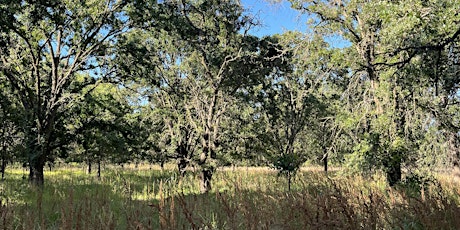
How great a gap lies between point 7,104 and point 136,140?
5152 mm

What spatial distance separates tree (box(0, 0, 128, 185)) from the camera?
988 cm

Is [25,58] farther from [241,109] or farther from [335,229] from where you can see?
[335,229]

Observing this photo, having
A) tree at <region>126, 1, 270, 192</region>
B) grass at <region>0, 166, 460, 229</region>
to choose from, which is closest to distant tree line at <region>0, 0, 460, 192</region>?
tree at <region>126, 1, 270, 192</region>

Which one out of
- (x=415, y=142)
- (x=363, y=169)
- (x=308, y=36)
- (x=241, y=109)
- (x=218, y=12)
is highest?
(x=218, y=12)

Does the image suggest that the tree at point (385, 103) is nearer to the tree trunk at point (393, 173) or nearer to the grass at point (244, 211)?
the tree trunk at point (393, 173)

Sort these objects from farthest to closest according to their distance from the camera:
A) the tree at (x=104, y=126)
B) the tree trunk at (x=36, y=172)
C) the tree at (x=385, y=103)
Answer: the tree at (x=104, y=126)
the tree trunk at (x=36, y=172)
the tree at (x=385, y=103)

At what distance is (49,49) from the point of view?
11.5m

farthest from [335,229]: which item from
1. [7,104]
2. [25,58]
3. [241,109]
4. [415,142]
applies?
[7,104]

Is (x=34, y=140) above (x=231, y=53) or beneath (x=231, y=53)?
beneath

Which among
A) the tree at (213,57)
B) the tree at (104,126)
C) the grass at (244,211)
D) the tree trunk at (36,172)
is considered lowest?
the tree trunk at (36,172)

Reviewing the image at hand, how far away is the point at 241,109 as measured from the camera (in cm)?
1418

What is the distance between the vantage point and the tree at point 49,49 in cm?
988

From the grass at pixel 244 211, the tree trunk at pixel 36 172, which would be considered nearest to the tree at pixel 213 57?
the tree trunk at pixel 36 172

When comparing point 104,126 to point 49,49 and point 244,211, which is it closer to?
point 49,49
